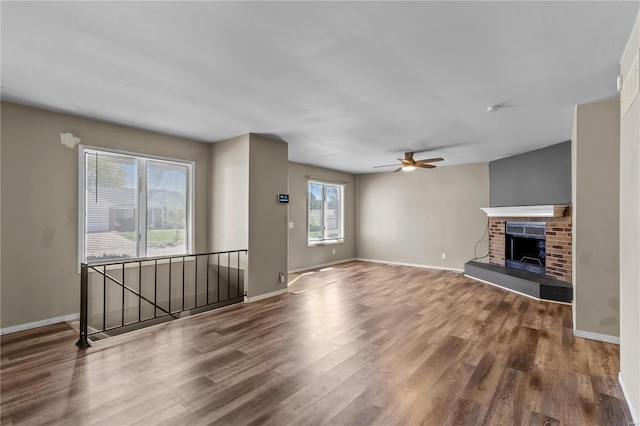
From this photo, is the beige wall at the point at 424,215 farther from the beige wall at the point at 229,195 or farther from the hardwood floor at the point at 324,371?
the beige wall at the point at 229,195

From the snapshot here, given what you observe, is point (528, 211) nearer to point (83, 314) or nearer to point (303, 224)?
point (303, 224)

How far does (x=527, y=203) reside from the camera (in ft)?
18.7

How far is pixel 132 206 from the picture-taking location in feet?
14.4

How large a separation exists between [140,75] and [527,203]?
21.2 ft

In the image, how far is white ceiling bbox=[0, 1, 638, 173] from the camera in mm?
1877

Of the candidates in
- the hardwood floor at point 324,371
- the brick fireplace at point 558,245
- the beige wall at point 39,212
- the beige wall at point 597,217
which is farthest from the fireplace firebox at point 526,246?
the beige wall at point 39,212

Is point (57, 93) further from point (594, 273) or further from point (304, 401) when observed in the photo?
point (594, 273)

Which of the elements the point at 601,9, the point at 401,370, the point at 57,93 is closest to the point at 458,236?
the point at 401,370

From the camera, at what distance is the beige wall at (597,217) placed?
3117 mm

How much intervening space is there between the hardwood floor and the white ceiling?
2600mm

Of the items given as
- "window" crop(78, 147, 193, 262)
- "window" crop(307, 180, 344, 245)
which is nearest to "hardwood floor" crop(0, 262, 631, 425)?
"window" crop(78, 147, 193, 262)

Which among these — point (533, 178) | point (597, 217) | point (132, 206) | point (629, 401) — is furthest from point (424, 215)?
point (132, 206)

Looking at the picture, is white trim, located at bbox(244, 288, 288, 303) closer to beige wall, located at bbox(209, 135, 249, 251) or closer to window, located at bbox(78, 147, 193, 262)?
beige wall, located at bbox(209, 135, 249, 251)

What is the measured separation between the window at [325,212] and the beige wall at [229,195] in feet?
8.73
